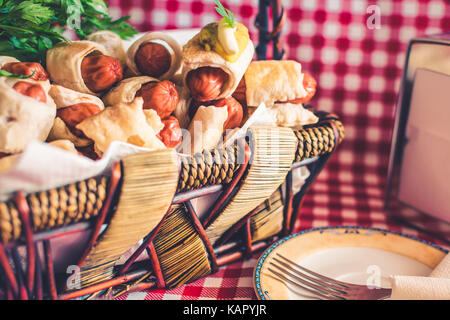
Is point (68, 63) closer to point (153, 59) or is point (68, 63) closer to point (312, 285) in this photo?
point (153, 59)

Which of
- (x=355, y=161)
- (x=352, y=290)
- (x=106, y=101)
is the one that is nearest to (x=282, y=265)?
(x=352, y=290)

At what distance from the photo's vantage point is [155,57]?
0.54m

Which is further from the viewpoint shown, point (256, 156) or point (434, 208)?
point (434, 208)

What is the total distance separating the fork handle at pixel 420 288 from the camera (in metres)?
0.45

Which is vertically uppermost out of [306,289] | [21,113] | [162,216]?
[21,113]

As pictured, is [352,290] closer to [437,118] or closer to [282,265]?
[282,265]

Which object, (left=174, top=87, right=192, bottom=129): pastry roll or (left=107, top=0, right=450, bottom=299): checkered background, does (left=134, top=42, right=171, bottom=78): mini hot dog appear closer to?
(left=174, top=87, right=192, bottom=129): pastry roll

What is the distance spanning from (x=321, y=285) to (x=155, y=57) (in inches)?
13.5

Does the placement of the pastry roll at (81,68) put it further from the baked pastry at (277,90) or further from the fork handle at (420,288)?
the fork handle at (420,288)

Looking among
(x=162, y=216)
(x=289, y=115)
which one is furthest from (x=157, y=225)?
(x=289, y=115)

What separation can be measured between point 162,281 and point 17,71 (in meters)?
0.29

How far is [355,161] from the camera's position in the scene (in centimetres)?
100

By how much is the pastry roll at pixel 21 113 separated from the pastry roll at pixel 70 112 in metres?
0.03

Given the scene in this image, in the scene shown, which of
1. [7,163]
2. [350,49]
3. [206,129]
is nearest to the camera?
[7,163]
